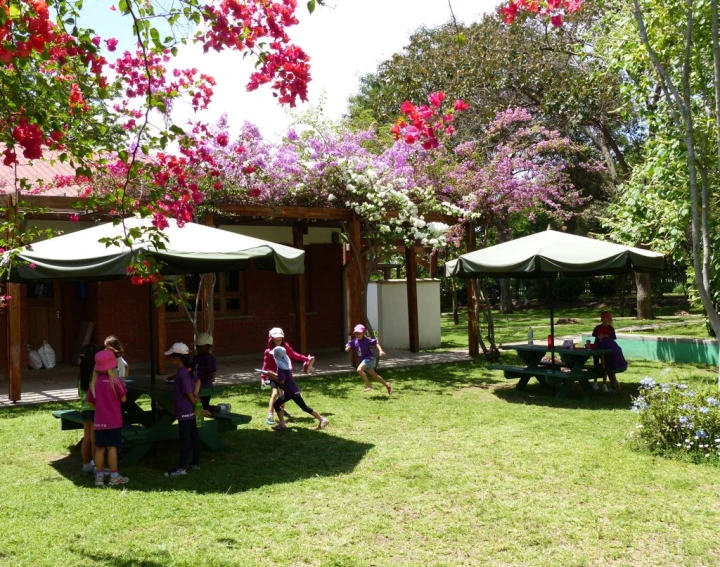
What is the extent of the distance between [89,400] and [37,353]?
8.70 m

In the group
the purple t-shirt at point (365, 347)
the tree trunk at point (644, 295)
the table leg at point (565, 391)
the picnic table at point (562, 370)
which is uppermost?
the tree trunk at point (644, 295)

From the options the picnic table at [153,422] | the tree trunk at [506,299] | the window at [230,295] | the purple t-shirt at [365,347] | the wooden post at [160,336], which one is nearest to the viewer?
the picnic table at [153,422]

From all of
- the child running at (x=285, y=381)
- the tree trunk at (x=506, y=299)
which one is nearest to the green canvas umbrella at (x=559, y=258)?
the child running at (x=285, y=381)

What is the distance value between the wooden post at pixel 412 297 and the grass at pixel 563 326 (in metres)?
1.84

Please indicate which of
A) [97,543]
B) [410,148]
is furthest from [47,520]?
[410,148]

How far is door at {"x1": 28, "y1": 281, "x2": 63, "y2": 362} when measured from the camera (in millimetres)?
14508

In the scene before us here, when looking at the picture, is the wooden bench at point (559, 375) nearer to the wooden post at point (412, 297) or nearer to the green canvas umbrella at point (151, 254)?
the green canvas umbrella at point (151, 254)

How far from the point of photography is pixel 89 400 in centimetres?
629

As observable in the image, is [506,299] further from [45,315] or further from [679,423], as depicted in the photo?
[679,423]

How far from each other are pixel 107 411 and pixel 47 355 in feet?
29.6

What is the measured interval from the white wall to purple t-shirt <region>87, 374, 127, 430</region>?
38.9 feet

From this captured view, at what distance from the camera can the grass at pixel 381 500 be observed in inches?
175

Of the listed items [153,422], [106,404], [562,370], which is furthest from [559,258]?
[106,404]

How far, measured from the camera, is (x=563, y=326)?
24594mm
